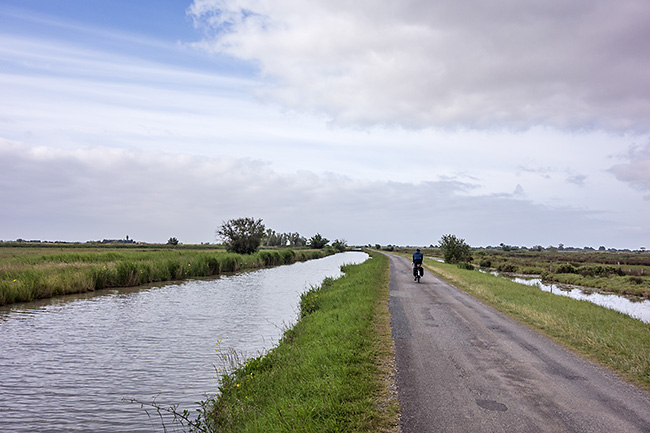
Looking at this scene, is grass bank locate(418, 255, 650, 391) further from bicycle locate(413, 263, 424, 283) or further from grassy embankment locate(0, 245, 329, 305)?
grassy embankment locate(0, 245, 329, 305)

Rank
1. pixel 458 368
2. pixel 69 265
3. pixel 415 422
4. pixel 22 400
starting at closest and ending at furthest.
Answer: pixel 415 422
pixel 458 368
pixel 22 400
pixel 69 265

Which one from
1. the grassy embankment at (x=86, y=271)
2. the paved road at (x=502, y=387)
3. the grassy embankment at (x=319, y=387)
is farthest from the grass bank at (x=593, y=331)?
the grassy embankment at (x=86, y=271)

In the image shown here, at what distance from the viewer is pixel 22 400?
375 inches

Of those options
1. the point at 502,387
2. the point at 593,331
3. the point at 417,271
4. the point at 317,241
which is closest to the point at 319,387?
the point at 502,387

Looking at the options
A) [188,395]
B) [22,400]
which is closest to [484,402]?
[188,395]

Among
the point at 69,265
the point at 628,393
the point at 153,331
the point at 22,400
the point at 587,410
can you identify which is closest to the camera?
the point at 587,410

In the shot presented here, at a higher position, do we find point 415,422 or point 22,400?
point 415,422

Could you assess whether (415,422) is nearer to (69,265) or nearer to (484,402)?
(484,402)

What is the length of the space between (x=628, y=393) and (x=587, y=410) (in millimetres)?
1646

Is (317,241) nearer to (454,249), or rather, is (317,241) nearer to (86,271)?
(454,249)

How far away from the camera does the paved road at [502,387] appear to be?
587cm

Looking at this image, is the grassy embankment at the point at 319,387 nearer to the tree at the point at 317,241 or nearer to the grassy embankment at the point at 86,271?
the grassy embankment at the point at 86,271

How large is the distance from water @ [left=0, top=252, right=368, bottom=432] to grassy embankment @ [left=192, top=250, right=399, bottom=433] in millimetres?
1780

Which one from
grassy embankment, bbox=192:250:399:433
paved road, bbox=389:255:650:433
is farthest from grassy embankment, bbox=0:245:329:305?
paved road, bbox=389:255:650:433
